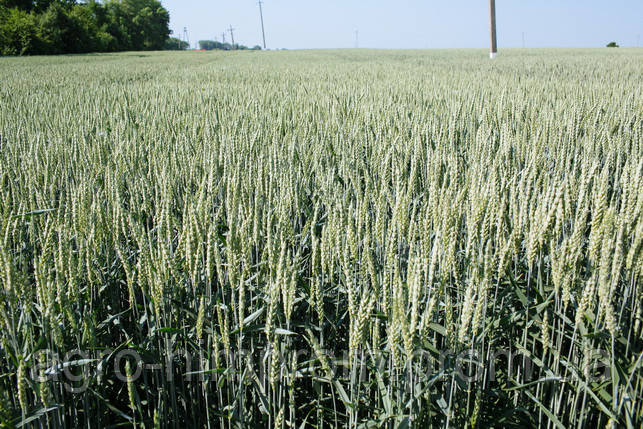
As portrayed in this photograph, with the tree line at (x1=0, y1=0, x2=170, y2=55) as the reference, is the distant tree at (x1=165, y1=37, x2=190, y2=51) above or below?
above

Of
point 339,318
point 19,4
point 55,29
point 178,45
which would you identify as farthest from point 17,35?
point 178,45

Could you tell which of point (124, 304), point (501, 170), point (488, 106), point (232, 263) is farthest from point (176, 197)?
point (488, 106)

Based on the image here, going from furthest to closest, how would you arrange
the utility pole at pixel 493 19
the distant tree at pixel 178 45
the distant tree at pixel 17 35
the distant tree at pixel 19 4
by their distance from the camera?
the distant tree at pixel 178 45 → the distant tree at pixel 19 4 → the distant tree at pixel 17 35 → the utility pole at pixel 493 19

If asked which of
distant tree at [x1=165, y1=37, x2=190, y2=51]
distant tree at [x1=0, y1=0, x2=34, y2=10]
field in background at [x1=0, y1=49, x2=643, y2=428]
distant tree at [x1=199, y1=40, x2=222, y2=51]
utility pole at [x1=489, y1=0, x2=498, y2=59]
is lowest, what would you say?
field in background at [x1=0, y1=49, x2=643, y2=428]

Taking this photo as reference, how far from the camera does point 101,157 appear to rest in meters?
2.32

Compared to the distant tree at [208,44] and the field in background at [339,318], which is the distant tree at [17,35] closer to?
the field in background at [339,318]

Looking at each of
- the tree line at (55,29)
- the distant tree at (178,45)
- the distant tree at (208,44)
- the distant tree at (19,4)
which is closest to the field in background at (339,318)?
the tree line at (55,29)

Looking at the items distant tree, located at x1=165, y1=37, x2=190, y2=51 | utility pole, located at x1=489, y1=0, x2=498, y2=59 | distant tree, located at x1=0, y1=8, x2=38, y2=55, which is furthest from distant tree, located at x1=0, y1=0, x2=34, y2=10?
distant tree, located at x1=165, y1=37, x2=190, y2=51

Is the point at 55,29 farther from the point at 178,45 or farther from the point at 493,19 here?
the point at 178,45

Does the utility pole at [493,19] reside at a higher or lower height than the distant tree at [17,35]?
lower

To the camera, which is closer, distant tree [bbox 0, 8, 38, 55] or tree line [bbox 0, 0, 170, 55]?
distant tree [bbox 0, 8, 38, 55]

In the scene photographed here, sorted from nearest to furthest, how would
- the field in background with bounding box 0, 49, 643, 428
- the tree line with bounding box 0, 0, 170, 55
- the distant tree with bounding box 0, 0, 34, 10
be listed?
the field in background with bounding box 0, 49, 643, 428 < the tree line with bounding box 0, 0, 170, 55 < the distant tree with bounding box 0, 0, 34, 10

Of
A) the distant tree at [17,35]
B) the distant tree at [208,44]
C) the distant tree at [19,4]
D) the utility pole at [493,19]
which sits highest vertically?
the distant tree at [208,44]

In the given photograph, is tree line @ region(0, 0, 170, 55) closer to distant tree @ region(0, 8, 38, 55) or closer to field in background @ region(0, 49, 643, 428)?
distant tree @ region(0, 8, 38, 55)
